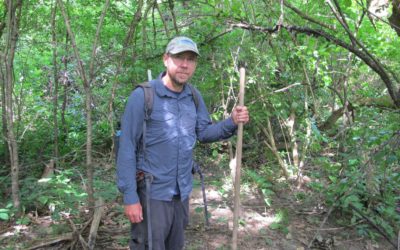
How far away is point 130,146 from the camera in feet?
8.92

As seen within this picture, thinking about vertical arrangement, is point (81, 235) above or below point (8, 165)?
below

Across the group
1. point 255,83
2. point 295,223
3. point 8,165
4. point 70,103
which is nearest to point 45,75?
point 70,103

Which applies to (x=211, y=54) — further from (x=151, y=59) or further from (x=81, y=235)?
(x=81, y=235)

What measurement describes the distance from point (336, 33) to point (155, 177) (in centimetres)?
305

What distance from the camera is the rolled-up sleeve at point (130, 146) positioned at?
2705 mm

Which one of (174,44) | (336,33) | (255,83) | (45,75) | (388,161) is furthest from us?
(45,75)

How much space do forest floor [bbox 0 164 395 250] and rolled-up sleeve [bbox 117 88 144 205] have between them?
1589 millimetres

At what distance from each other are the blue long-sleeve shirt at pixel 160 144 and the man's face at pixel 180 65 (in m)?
0.12

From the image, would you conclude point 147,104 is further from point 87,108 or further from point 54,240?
point 54,240

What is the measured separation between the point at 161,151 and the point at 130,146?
243 mm

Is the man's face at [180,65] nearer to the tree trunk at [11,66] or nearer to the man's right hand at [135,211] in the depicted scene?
the man's right hand at [135,211]

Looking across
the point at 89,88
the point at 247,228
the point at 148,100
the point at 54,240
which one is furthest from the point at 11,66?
the point at 247,228

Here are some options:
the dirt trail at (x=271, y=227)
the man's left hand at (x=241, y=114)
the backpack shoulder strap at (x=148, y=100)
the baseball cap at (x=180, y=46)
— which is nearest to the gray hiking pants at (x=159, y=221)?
the backpack shoulder strap at (x=148, y=100)

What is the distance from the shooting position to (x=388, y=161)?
3490 millimetres
